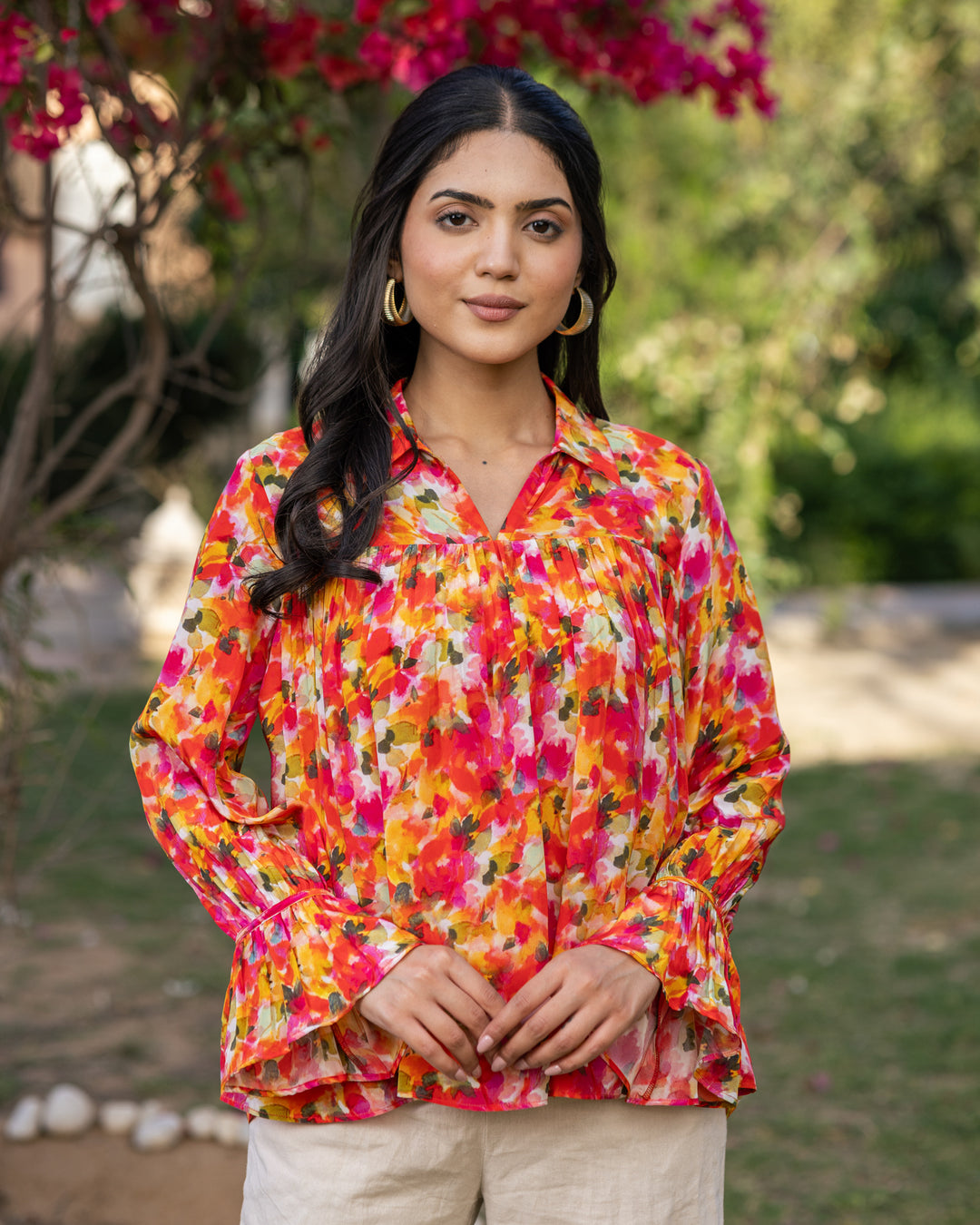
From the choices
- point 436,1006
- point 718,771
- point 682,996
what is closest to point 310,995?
point 436,1006

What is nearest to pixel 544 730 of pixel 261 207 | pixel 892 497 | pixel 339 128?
pixel 261 207

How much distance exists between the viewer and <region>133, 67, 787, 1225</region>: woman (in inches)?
59.4

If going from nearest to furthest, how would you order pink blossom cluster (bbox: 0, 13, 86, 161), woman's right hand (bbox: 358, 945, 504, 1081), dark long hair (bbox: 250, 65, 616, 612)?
woman's right hand (bbox: 358, 945, 504, 1081), dark long hair (bbox: 250, 65, 616, 612), pink blossom cluster (bbox: 0, 13, 86, 161)

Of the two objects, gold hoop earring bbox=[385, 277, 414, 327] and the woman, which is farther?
gold hoop earring bbox=[385, 277, 414, 327]

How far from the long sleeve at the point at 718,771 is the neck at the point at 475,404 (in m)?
0.24

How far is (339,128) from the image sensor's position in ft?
11.1

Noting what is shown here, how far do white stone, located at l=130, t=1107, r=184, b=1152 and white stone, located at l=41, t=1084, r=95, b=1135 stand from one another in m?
0.14

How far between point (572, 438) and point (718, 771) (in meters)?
0.43

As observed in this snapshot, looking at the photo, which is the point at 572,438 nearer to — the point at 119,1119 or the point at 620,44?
the point at 620,44

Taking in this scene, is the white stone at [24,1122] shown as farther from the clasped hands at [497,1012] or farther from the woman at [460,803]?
the clasped hands at [497,1012]

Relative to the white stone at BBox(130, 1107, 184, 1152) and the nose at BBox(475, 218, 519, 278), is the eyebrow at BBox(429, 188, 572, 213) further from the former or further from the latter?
the white stone at BBox(130, 1107, 184, 1152)

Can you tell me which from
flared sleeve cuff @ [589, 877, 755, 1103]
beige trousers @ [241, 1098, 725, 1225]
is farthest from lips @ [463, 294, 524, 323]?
beige trousers @ [241, 1098, 725, 1225]

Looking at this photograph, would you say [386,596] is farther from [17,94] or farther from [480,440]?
[17,94]

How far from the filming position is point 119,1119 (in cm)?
344
